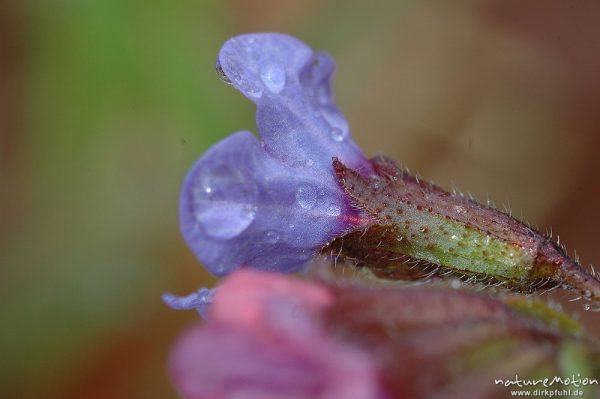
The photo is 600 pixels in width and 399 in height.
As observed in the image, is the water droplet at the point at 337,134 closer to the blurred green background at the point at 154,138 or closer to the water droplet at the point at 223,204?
the water droplet at the point at 223,204

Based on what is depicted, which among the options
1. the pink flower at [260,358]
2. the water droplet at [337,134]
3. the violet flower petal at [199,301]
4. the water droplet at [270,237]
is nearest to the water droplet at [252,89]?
the water droplet at [337,134]

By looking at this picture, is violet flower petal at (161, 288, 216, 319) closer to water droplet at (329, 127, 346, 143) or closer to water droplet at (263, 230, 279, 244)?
water droplet at (263, 230, 279, 244)

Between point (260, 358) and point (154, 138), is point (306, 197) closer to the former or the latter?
point (260, 358)

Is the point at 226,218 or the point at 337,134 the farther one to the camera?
the point at 337,134

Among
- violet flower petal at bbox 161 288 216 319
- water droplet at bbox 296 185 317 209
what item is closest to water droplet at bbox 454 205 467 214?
water droplet at bbox 296 185 317 209

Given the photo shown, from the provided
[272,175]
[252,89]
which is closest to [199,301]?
[272,175]

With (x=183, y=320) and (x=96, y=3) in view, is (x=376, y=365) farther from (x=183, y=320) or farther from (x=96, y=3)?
(x=96, y=3)

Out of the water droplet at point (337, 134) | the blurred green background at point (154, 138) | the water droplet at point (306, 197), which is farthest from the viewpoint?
the blurred green background at point (154, 138)

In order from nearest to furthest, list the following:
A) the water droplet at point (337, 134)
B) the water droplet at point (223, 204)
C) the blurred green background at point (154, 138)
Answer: the water droplet at point (223, 204) → the water droplet at point (337, 134) → the blurred green background at point (154, 138)
